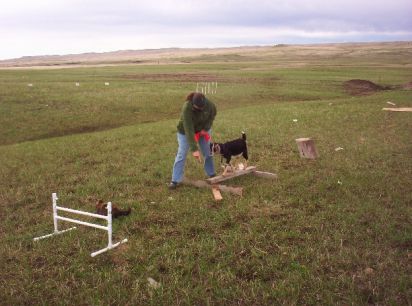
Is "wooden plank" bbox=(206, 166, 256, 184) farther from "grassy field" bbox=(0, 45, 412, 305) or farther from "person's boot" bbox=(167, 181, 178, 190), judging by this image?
"person's boot" bbox=(167, 181, 178, 190)

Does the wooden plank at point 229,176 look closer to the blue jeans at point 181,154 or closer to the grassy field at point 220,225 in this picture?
the grassy field at point 220,225

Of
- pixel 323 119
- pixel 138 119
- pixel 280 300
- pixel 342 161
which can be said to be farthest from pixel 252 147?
pixel 138 119

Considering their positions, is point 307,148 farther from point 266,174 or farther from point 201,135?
point 201,135

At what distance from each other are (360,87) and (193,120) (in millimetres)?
36014

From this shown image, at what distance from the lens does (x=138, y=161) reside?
15148mm

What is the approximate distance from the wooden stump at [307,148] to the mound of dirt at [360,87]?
26627mm

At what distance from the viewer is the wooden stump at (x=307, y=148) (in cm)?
1435

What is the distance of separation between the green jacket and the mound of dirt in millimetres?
30535

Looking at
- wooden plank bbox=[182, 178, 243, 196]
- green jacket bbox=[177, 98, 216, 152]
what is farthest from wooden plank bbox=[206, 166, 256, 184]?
green jacket bbox=[177, 98, 216, 152]

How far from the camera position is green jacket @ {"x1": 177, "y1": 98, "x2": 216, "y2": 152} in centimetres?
1108

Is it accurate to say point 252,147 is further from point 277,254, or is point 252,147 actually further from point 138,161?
point 277,254

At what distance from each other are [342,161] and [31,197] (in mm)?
9348

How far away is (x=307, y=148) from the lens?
14398mm

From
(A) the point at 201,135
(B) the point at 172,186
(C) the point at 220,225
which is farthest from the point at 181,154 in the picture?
(C) the point at 220,225
